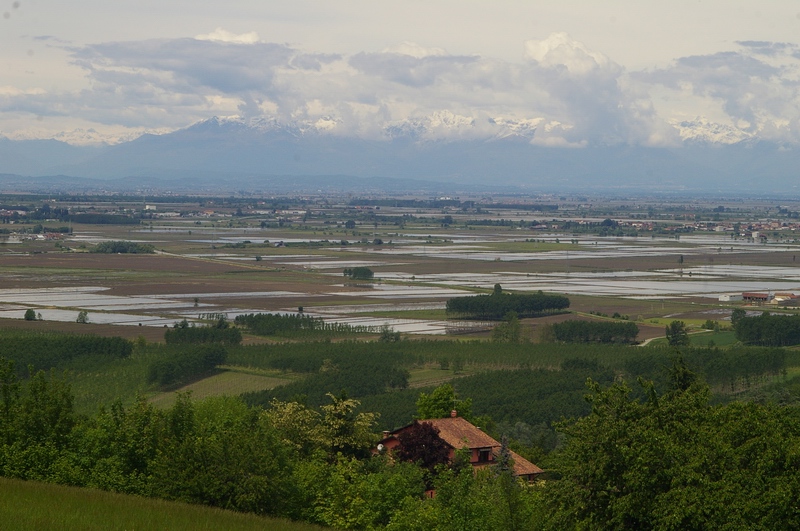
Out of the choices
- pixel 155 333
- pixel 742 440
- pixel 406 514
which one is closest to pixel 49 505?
pixel 406 514

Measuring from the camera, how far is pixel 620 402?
24562 millimetres

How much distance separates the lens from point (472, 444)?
37906 mm

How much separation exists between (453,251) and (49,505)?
12780 centimetres

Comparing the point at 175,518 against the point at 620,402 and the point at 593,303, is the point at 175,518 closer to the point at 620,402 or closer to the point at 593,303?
the point at 620,402

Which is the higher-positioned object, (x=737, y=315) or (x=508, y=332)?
(x=737, y=315)

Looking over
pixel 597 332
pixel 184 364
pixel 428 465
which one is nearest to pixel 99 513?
pixel 428 465

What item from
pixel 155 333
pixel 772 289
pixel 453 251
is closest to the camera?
pixel 155 333

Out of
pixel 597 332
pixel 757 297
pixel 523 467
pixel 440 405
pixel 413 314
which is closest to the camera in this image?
pixel 523 467

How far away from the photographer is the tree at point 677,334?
7250 centimetres

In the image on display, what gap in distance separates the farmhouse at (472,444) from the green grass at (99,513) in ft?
39.7

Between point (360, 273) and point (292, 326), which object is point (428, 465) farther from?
point (360, 273)

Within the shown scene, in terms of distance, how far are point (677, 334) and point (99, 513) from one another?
2252 inches

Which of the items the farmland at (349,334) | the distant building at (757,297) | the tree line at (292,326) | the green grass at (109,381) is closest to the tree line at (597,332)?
the farmland at (349,334)

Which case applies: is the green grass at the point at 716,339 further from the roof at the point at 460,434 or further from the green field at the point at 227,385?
the roof at the point at 460,434
